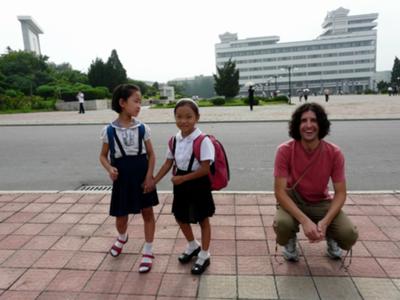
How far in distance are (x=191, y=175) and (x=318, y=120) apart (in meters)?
1.13

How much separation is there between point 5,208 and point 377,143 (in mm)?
8363

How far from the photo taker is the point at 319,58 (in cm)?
10212

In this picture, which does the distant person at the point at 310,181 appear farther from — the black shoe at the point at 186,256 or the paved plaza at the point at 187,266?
the black shoe at the point at 186,256

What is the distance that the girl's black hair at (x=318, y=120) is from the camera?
2.72 metres

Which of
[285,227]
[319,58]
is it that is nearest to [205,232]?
[285,227]

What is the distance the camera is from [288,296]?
2500 mm

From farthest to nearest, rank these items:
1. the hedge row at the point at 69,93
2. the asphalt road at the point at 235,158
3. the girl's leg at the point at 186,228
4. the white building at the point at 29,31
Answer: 1. the white building at the point at 29,31
2. the hedge row at the point at 69,93
3. the asphalt road at the point at 235,158
4. the girl's leg at the point at 186,228

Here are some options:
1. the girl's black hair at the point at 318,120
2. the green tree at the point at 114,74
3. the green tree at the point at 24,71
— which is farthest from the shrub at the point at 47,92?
the girl's black hair at the point at 318,120

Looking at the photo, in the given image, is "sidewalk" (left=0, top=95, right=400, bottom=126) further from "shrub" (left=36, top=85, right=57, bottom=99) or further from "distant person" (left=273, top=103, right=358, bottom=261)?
"shrub" (left=36, top=85, right=57, bottom=99)

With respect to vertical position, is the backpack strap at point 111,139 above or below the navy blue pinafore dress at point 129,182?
above

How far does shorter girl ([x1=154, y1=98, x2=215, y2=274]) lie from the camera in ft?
8.53

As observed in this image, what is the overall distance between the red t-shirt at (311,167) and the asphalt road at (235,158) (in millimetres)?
2384

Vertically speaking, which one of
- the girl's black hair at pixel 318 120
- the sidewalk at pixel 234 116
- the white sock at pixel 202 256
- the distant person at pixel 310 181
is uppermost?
the girl's black hair at pixel 318 120

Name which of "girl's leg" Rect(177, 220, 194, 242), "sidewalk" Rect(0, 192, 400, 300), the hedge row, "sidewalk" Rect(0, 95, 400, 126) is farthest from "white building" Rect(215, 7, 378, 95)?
"girl's leg" Rect(177, 220, 194, 242)
